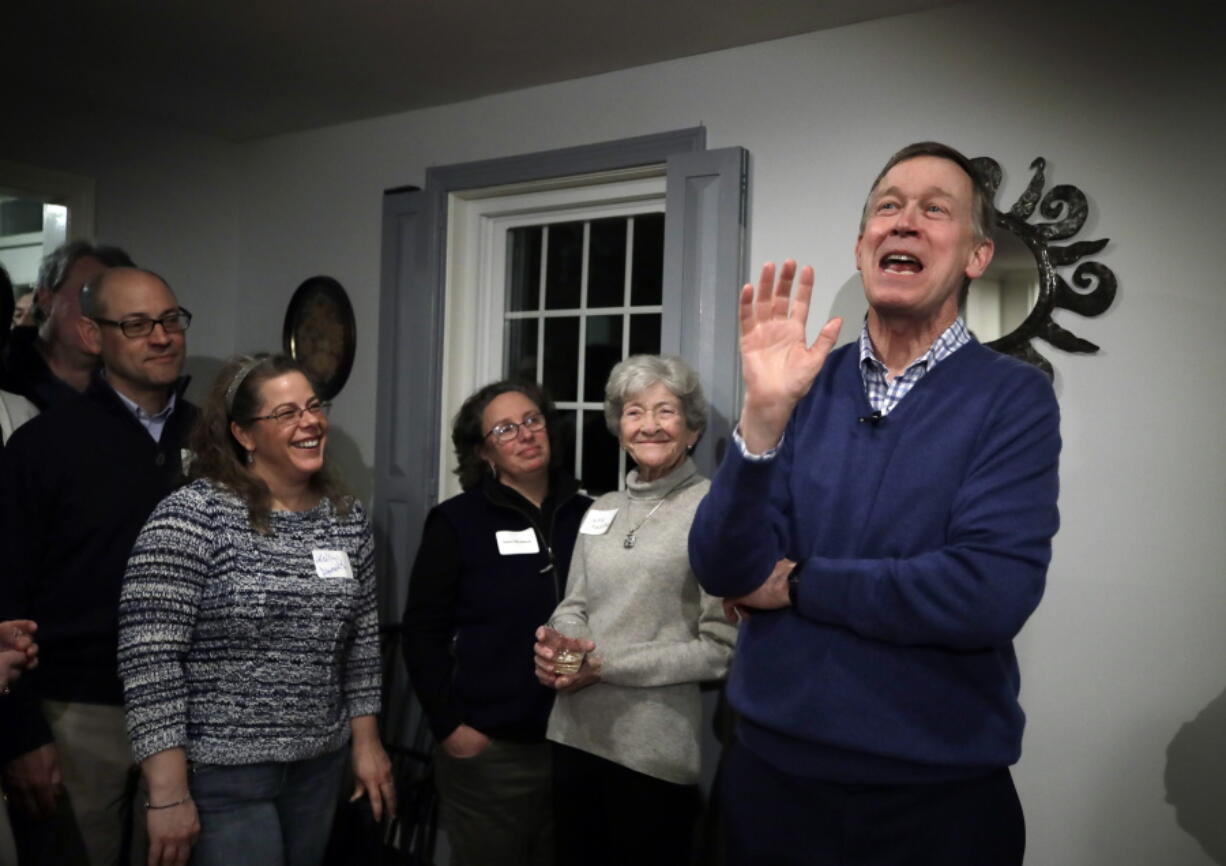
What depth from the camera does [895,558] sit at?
139 centimetres

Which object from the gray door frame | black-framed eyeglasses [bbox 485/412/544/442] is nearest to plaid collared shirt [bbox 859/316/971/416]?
black-framed eyeglasses [bbox 485/412/544/442]

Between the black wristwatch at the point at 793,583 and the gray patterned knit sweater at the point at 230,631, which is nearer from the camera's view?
the black wristwatch at the point at 793,583

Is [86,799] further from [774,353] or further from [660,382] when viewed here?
[774,353]

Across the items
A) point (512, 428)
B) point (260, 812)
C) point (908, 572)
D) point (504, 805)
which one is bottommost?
point (504, 805)

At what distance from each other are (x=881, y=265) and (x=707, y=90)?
1.75m

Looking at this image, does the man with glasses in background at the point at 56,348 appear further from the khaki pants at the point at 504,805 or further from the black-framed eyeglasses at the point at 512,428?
the khaki pants at the point at 504,805

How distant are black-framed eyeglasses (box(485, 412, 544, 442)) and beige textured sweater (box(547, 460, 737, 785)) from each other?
423 millimetres

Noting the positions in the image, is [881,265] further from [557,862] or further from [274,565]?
[557,862]

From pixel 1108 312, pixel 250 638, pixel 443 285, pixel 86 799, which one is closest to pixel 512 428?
pixel 250 638

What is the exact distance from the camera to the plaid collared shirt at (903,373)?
4.82 feet

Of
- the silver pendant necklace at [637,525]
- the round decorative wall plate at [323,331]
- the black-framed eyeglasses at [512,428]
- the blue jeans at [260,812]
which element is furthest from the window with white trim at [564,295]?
the blue jeans at [260,812]

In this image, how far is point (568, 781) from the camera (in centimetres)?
226

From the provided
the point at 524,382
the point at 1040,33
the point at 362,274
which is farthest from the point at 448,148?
the point at 1040,33

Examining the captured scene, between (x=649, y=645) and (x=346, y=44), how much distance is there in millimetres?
2190
